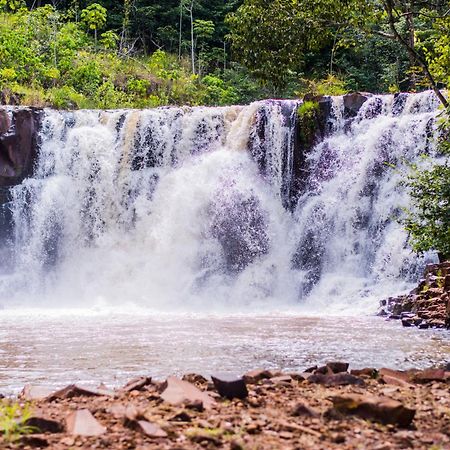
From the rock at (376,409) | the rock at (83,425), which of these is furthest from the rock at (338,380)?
the rock at (83,425)

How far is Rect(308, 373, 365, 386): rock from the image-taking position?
5.58m

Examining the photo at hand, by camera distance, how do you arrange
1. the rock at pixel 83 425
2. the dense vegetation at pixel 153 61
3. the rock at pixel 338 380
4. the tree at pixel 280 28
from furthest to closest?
the dense vegetation at pixel 153 61 < the tree at pixel 280 28 < the rock at pixel 338 380 < the rock at pixel 83 425

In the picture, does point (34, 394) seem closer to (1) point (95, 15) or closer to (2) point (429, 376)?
(2) point (429, 376)

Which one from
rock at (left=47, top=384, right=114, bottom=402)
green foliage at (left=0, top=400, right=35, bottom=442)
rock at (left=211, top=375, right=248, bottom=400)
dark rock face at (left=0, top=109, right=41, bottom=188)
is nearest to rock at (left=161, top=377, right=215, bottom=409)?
rock at (left=211, top=375, right=248, bottom=400)

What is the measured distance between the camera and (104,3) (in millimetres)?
37375

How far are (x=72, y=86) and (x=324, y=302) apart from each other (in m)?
16.0

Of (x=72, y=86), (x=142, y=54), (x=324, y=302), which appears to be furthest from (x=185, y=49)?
(x=324, y=302)

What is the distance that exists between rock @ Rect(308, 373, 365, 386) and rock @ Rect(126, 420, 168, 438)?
1.93 meters

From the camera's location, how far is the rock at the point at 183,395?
4605 millimetres

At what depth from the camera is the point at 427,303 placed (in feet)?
42.5

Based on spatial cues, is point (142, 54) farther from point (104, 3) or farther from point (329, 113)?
point (329, 113)

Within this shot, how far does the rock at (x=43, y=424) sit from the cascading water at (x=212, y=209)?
12252 millimetres

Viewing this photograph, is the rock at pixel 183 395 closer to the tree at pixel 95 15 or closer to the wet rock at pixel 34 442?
the wet rock at pixel 34 442

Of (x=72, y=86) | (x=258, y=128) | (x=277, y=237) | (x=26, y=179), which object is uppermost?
(x=72, y=86)
